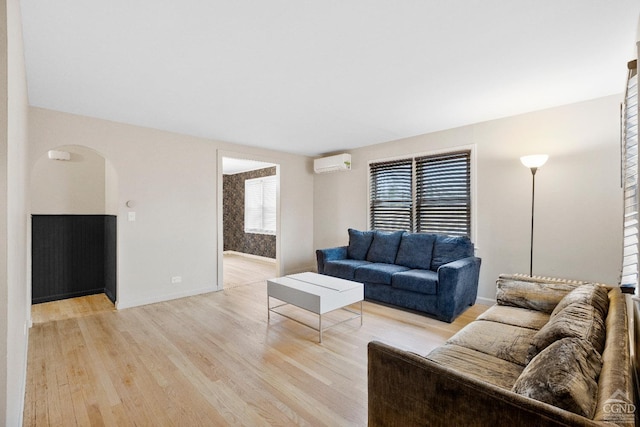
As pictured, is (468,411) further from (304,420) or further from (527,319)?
(527,319)

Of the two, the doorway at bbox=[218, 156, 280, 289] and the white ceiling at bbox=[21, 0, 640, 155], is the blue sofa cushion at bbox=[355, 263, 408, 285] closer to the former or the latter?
the white ceiling at bbox=[21, 0, 640, 155]

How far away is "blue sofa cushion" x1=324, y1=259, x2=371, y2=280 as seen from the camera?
4254 mm

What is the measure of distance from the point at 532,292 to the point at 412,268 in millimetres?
1669

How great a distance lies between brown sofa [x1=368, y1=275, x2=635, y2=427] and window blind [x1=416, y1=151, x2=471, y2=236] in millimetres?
2464

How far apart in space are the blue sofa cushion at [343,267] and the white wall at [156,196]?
180cm

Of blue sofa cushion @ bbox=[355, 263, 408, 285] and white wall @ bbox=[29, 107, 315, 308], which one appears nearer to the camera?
white wall @ bbox=[29, 107, 315, 308]

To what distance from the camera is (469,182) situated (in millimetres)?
4109

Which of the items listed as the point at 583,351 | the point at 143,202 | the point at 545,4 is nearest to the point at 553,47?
the point at 545,4

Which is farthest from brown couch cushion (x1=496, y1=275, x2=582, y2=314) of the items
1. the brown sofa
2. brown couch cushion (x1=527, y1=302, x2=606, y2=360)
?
brown couch cushion (x1=527, y1=302, x2=606, y2=360)

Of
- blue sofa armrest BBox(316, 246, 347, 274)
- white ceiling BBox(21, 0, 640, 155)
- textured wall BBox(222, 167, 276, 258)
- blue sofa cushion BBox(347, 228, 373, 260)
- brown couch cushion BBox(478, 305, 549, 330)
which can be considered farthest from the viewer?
textured wall BBox(222, 167, 276, 258)

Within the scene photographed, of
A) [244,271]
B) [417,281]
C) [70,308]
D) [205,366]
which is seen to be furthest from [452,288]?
[70,308]

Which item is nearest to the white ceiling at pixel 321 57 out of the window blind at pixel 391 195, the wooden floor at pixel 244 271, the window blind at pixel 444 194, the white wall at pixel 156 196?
the white wall at pixel 156 196

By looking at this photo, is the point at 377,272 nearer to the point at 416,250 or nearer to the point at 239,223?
the point at 416,250

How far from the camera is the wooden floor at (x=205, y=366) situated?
1.85m
